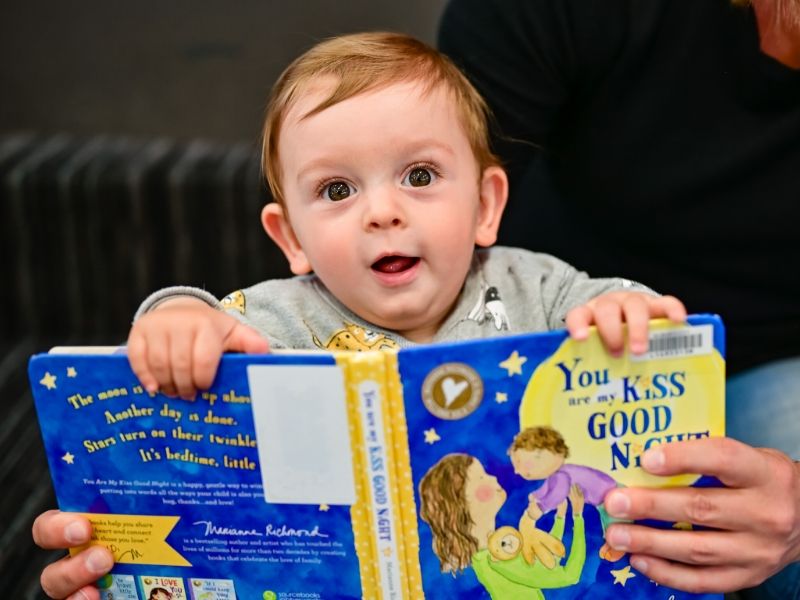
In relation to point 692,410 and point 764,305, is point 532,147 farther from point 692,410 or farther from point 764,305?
point 692,410

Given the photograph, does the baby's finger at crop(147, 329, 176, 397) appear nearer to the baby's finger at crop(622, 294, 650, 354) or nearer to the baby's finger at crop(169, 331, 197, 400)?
the baby's finger at crop(169, 331, 197, 400)

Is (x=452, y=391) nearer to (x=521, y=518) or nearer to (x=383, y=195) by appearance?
(x=521, y=518)

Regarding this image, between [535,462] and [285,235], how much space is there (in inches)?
17.6

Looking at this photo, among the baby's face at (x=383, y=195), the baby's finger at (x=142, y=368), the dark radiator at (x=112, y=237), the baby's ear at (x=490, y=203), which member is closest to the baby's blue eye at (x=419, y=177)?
the baby's face at (x=383, y=195)

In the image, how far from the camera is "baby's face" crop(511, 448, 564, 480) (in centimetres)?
81

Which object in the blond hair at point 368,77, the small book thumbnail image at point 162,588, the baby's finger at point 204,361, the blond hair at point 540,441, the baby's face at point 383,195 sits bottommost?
the small book thumbnail image at point 162,588

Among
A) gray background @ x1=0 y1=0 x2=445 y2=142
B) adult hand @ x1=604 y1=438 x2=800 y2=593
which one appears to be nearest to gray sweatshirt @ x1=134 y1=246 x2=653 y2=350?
adult hand @ x1=604 y1=438 x2=800 y2=593

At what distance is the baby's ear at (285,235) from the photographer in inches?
43.0

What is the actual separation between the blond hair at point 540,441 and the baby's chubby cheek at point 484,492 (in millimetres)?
39

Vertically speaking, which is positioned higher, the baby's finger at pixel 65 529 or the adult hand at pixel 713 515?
the baby's finger at pixel 65 529

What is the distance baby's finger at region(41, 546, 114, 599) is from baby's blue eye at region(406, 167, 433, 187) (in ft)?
1.55

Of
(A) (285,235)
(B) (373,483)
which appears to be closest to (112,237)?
(A) (285,235)

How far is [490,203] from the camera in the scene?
1118 mm

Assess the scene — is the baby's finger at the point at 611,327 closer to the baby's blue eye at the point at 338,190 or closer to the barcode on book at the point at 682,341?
the barcode on book at the point at 682,341
